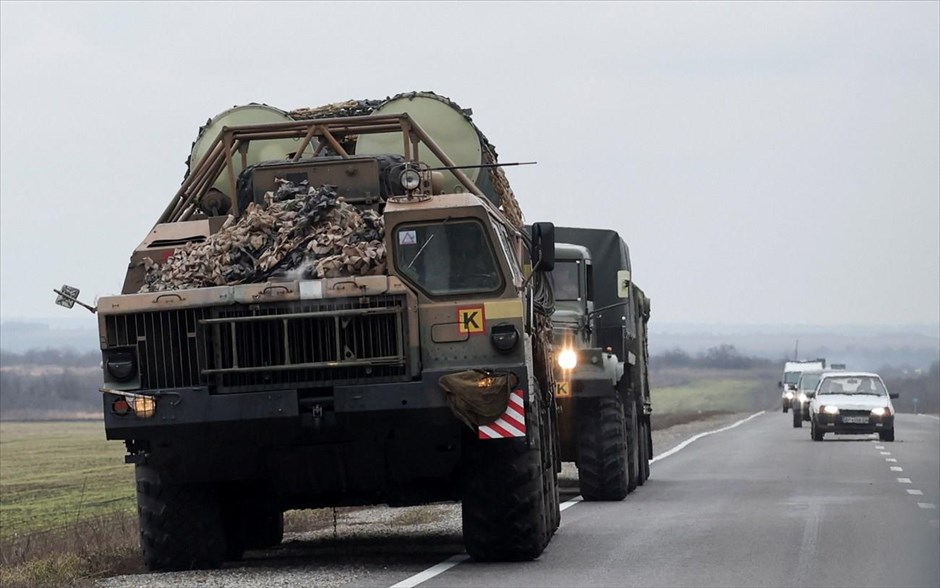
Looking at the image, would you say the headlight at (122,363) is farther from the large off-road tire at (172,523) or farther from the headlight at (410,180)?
the headlight at (410,180)

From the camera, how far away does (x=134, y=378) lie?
13.4 metres

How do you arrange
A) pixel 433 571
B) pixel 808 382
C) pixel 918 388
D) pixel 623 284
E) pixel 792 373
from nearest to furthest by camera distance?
pixel 433 571, pixel 623 284, pixel 808 382, pixel 792 373, pixel 918 388

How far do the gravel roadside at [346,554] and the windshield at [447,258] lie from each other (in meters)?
2.17

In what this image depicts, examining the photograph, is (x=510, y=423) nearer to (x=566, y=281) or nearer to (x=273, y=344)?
(x=273, y=344)

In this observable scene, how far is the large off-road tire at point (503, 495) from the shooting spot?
551 inches

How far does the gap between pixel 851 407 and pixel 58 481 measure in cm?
1807

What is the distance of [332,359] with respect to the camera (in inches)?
524

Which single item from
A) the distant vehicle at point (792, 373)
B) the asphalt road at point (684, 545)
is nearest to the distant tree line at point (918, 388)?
the distant vehicle at point (792, 373)

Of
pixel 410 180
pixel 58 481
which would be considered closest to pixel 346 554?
pixel 410 180

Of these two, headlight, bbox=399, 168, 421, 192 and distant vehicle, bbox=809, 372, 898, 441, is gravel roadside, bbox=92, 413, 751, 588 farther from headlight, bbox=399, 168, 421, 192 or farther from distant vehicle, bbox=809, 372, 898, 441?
distant vehicle, bbox=809, 372, 898, 441

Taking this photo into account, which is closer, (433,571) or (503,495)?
(433,571)

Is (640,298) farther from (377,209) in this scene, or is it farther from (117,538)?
(377,209)

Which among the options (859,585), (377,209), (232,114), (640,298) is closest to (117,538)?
(232,114)

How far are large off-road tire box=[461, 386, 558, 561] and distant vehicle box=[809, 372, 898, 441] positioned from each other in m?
27.5
